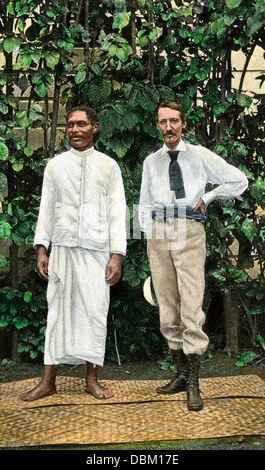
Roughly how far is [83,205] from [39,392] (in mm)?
1189

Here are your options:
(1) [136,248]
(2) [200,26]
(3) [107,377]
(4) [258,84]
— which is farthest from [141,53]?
(3) [107,377]

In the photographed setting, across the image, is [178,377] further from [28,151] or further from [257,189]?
[28,151]

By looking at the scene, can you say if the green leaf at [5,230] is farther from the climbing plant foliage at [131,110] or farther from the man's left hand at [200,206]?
the man's left hand at [200,206]

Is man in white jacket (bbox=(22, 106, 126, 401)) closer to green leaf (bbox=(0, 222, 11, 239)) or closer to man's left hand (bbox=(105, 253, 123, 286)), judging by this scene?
man's left hand (bbox=(105, 253, 123, 286))

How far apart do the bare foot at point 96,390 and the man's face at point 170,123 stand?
1573 millimetres

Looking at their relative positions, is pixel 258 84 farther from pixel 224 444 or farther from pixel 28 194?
pixel 224 444

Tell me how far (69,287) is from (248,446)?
143 centimetres

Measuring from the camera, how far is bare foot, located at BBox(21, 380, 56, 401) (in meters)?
4.82

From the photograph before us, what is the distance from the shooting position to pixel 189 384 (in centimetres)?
475


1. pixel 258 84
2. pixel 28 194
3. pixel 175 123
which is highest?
pixel 258 84

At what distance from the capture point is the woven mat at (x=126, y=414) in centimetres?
426

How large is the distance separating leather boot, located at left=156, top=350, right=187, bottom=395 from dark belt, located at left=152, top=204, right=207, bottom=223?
2.80 ft

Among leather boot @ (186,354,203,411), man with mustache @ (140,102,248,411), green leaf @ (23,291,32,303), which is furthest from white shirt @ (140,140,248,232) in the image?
green leaf @ (23,291,32,303)
